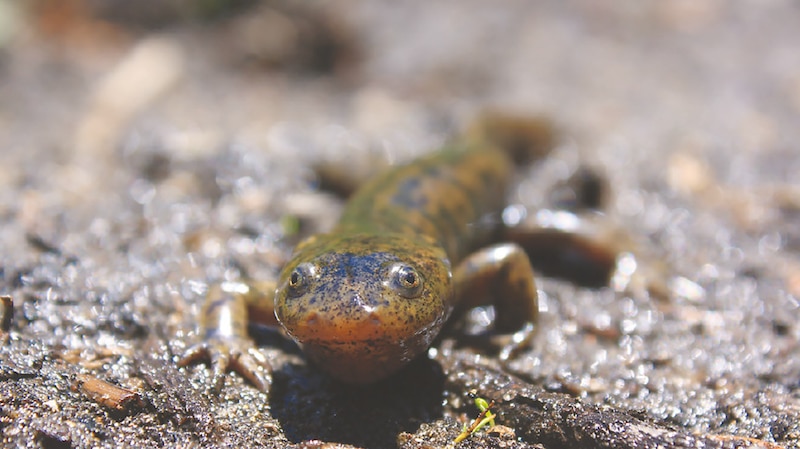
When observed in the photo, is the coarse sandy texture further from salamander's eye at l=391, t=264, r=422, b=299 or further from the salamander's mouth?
salamander's eye at l=391, t=264, r=422, b=299

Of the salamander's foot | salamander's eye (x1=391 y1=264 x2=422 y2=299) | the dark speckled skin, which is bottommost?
the salamander's foot

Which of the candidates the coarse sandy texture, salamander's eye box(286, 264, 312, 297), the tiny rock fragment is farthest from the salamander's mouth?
the tiny rock fragment

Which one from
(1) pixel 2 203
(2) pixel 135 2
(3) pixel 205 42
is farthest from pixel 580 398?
(2) pixel 135 2

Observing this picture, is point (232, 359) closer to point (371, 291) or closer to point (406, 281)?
point (371, 291)

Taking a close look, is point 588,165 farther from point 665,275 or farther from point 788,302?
point 788,302

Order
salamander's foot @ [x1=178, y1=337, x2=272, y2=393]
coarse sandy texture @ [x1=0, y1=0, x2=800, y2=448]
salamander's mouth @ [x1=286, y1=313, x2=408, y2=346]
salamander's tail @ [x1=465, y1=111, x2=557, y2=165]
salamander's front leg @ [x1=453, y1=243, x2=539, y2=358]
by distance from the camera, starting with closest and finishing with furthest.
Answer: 1. salamander's mouth @ [x1=286, y1=313, x2=408, y2=346]
2. coarse sandy texture @ [x1=0, y1=0, x2=800, y2=448]
3. salamander's foot @ [x1=178, y1=337, x2=272, y2=393]
4. salamander's front leg @ [x1=453, y1=243, x2=539, y2=358]
5. salamander's tail @ [x1=465, y1=111, x2=557, y2=165]

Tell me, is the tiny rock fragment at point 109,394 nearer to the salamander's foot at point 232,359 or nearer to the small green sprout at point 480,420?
the salamander's foot at point 232,359

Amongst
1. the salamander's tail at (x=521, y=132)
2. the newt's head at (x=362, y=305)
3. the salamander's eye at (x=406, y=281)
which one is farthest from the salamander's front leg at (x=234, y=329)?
the salamander's tail at (x=521, y=132)
